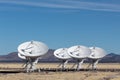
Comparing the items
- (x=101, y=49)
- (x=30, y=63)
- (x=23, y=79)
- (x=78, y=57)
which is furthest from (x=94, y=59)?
(x=23, y=79)

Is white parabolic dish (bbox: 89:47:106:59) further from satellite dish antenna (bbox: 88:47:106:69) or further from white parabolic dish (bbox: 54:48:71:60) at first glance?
white parabolic dish (bbox: 54:48:71:60)

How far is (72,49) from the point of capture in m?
169

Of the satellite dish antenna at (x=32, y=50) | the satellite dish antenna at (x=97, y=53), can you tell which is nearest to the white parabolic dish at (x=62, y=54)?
the satellite dish antenna at (x=97, y=53)

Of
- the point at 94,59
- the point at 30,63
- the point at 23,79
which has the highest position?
the point at 23,79

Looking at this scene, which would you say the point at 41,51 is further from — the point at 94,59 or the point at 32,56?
the point at 94,59

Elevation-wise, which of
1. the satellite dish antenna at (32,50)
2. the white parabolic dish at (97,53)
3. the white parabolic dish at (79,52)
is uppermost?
the satellite dish antenna at (32,50)

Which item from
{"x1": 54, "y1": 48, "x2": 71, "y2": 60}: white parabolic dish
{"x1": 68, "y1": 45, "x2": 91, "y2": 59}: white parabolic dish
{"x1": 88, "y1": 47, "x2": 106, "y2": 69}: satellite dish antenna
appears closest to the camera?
{"x1": 68, "y1": 45, "x2": 91, "y2": 59}: white parabolic dish

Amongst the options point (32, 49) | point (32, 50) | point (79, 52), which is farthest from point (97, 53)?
point (32, 49)

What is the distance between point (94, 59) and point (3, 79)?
88.8 metres

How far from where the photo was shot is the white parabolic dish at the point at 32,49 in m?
140

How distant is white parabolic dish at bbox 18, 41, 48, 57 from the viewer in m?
140

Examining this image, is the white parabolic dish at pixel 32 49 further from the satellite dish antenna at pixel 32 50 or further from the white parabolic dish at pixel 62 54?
the white parabolic dish at pixel 62 54

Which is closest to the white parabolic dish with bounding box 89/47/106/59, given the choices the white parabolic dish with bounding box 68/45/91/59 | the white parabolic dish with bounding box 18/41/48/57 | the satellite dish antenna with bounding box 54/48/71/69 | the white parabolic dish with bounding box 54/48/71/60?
the satellite dish antenna with bounding box 54/48/71/69

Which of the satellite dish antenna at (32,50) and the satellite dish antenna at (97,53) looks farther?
the satellite dish antenna at (97,53)
